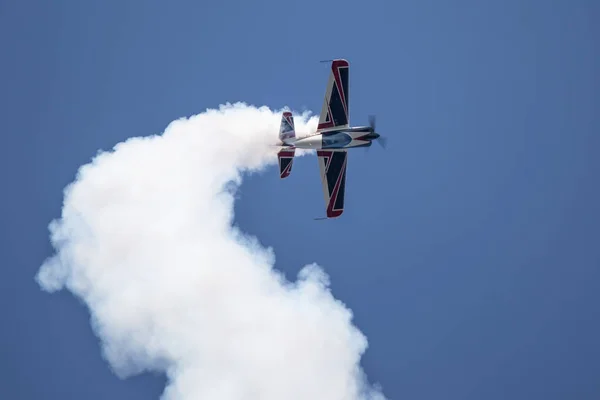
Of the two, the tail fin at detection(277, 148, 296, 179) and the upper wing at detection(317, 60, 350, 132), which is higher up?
the upper wing at detection(317, 60, 350, 132)

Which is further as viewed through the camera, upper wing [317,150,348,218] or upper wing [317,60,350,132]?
upper wing [317,150,348,218]

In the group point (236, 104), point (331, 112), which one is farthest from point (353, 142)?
point (236, 104)

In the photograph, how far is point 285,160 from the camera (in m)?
102

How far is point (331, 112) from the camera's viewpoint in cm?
10131

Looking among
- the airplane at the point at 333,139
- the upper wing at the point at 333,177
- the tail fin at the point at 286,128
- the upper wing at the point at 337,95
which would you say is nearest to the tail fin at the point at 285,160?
the airplane at the point at 333,139

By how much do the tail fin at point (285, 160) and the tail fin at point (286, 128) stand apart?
104 cm

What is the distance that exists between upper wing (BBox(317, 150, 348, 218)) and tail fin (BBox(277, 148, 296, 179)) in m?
2.44

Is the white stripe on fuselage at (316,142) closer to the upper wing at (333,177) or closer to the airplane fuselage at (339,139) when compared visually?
the airplane fuselage at (339,139)

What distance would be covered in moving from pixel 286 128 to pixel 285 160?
8.81 feet

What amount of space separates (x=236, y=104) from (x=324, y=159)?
1090cm

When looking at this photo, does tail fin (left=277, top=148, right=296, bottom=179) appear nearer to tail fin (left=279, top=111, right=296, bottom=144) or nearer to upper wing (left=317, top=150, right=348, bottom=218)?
tail fin (left=279, top=111, right=296, bottom=144)

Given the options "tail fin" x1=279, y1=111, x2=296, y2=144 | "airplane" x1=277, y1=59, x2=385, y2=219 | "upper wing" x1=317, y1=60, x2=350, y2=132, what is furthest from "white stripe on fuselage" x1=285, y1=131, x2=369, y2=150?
"upper wing" x1=317, y1=60, x2=350, y2=132

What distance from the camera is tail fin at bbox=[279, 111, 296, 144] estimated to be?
336 feet

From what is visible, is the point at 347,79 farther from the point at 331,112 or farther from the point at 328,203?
the point at 328,203
